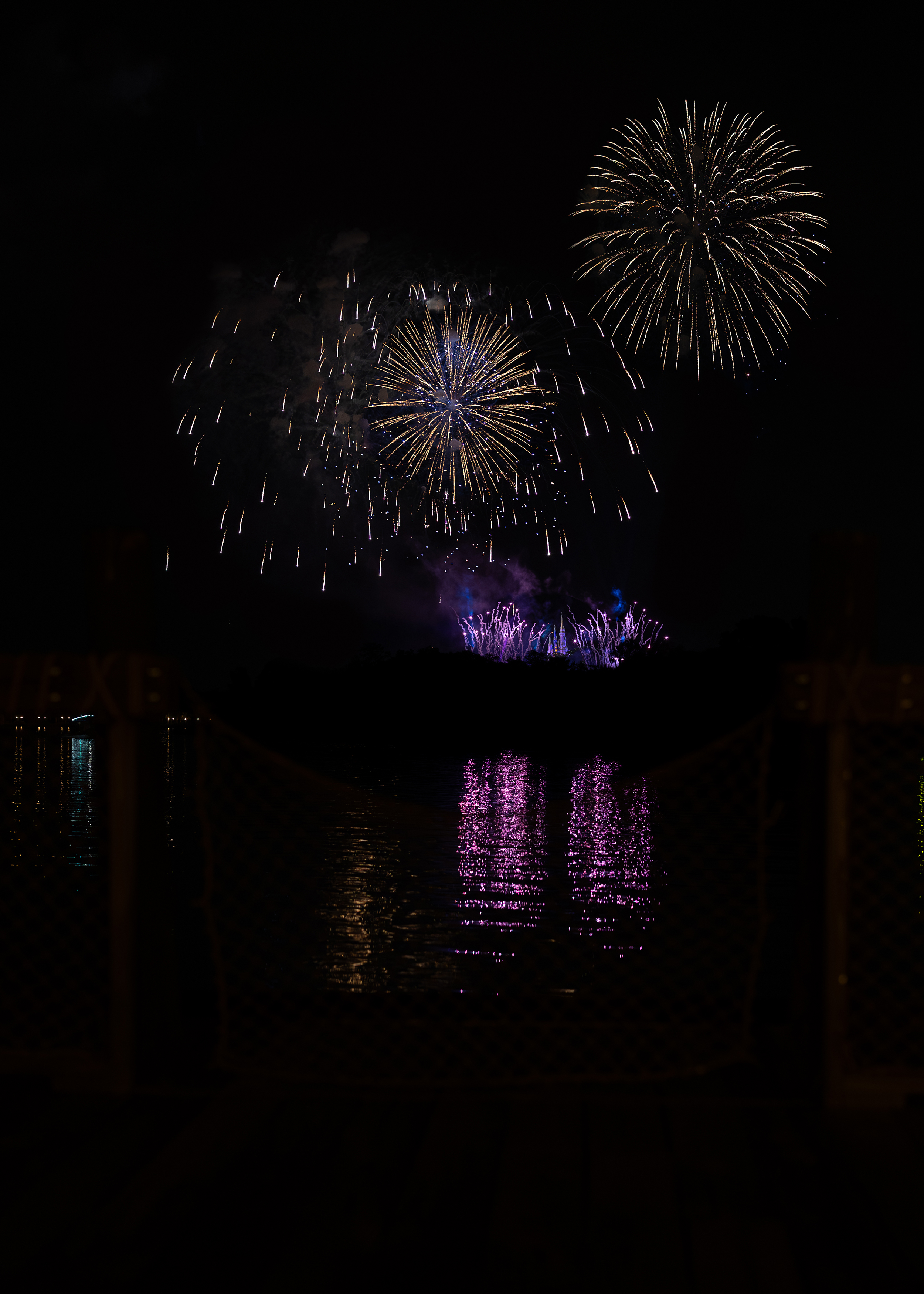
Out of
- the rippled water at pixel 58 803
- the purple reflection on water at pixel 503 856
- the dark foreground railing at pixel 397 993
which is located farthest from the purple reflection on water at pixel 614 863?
the rippled water at pixel 58 803

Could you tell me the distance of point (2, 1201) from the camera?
3357 millimetres

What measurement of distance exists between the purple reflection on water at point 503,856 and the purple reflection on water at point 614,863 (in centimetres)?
66

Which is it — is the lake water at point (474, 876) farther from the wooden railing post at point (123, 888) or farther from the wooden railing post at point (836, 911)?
the wooden railing post at point (836, 911)

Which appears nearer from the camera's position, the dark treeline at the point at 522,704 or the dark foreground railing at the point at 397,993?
the dark foreground railing at the point at 397,993

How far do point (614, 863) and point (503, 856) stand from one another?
207 cm

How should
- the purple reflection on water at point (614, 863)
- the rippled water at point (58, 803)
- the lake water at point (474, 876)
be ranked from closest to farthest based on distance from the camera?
the lake water at point (474, 876)
the purple reflection on water at point (614, 863)
the rippled water at point (58, 803)

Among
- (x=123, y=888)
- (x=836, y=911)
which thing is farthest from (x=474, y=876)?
(x=836, y=911)

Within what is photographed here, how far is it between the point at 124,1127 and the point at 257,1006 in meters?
1.40

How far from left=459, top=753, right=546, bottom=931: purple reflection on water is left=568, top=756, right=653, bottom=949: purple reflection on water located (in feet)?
2.17

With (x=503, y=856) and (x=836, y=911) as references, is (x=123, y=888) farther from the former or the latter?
(x=503, y=856)

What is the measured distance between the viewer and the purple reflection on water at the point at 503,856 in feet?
45.2

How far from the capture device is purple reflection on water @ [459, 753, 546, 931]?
543 inches

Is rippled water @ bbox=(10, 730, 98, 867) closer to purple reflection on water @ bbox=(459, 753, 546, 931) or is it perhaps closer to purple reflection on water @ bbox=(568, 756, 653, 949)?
purple reflection on water @ bbox=(459, 753, 546, 931)

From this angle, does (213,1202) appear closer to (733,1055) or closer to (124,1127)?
(124,1127)
